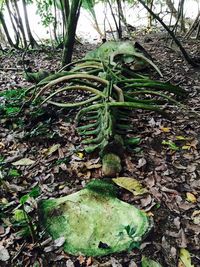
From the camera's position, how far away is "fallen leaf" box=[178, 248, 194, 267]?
2031mm

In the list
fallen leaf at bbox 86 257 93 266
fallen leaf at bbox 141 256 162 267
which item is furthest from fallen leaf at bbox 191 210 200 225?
fallen leaf at bbox 86 257 93 266

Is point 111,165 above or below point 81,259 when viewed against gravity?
above

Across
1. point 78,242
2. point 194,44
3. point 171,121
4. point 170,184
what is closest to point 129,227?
point 78,242

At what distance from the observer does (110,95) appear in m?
3.48

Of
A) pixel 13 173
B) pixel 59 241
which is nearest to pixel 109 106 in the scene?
pixel 13 173

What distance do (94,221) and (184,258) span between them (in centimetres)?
64

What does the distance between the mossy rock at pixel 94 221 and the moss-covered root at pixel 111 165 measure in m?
0.20

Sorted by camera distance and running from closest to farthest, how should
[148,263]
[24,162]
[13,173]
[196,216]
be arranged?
1. [148,263]
2. [196,216]
3. [13,173]
4. [24,162]

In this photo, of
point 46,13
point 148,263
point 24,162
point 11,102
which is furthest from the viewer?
point 46,13

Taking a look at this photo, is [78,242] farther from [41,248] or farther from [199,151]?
[199,151]

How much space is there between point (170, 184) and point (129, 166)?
0.39 meters

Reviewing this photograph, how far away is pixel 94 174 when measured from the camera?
9.28 feet

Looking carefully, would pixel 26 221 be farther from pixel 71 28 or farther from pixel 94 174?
pixel 71 28

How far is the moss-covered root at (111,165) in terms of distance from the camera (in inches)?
108
